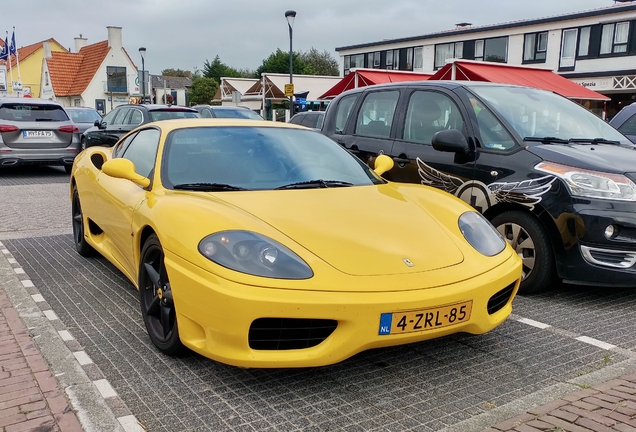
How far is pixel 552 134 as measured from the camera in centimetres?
514

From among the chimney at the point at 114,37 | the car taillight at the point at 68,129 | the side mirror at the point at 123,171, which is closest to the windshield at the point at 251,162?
the side mirror at the point at 123,171

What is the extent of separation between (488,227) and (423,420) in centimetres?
146

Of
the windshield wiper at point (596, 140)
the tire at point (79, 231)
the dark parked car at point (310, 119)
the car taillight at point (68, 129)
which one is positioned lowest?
the tire at point (79, 231)

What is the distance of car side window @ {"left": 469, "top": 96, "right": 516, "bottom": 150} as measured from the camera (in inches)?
196

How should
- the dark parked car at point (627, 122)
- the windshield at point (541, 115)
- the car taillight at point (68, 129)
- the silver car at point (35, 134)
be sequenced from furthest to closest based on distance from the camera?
1. the car taillight at point (68, 129)
2. the silver car at point (35, 134)
3. the dark parked car at point (627, 122)
4. the windshield at point (541, 115)

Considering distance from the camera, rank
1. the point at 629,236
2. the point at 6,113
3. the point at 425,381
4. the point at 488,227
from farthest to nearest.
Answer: the point at 6,113 < the point at 629,236 < the point at 488,227 < the point at 425,381

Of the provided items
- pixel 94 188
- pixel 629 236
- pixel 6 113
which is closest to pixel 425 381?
pixel 629 236

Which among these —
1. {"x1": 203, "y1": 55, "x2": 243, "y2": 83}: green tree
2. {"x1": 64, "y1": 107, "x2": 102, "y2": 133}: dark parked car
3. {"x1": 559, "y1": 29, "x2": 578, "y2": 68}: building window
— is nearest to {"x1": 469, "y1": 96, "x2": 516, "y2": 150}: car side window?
{"x1": 64, "y1": 107, "x2": 102, "y2": 133}: dark parked car

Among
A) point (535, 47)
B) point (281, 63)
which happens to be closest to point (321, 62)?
point (281, 63)

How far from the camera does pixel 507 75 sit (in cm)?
1564

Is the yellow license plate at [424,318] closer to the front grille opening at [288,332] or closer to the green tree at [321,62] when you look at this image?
the front grille opening at [288,332]

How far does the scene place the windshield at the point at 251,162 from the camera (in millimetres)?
3822

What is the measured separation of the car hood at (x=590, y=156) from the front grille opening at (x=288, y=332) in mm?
2718

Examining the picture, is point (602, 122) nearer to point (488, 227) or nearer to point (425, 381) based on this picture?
point (488, 227)
